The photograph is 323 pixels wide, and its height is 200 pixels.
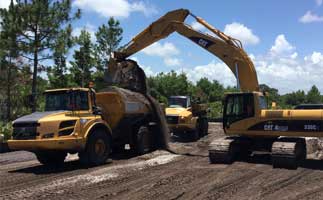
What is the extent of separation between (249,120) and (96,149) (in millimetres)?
4777

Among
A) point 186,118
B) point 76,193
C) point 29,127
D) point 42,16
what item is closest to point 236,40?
point 186,118

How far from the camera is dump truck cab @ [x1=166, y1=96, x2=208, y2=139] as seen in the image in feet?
71.2

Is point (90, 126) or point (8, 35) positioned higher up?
point (8, 35)

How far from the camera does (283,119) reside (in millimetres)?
13742

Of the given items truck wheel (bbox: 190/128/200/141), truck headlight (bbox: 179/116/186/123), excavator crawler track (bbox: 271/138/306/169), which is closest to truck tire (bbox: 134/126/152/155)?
truck headlight (bbox: 179/116/186/123)

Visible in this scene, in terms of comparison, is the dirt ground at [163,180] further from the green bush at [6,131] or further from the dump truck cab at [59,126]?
the green bush at [6,131]

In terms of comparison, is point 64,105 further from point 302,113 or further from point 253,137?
point 302,113

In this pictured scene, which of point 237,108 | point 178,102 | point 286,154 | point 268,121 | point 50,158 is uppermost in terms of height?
point 178,102

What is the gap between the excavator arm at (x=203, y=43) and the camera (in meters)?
15.7

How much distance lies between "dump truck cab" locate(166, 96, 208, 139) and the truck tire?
473cm

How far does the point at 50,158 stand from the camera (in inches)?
563

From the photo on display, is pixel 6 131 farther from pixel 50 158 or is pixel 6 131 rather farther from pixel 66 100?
pixel 66 100

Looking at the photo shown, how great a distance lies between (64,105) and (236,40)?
6506 millimetres

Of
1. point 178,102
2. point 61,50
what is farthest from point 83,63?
point 178,102
